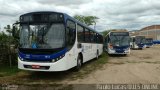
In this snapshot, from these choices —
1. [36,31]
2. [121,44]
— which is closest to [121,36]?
[121,44]

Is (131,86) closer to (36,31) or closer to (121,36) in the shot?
(36,31)

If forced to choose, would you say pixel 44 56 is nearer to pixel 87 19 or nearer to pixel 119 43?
pixel 119 43

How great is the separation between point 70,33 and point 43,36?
1.49 m

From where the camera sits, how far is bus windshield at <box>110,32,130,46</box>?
976 inches

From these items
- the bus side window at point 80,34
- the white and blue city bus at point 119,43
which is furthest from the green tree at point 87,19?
the bus side window at point 80,34

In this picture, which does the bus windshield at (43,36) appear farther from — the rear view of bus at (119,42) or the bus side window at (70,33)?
the rear view of bus at (119,42)

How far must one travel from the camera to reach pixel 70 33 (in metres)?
11.1

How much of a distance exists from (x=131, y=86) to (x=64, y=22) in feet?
13.6

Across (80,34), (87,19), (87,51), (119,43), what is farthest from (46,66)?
(87,19)

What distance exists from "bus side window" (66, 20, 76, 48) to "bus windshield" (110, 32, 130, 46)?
13.4 m

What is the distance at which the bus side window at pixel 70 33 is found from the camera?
1073cm

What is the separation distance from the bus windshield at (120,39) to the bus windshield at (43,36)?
15195mm

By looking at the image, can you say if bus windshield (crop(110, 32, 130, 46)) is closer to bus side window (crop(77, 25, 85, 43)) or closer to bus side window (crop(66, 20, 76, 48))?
bus side window (crop(77, 25, 85, 43))

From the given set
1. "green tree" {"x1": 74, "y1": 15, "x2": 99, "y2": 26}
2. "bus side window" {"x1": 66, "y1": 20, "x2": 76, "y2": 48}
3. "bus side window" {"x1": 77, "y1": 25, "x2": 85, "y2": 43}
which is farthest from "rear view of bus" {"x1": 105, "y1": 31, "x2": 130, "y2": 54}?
"green tree" {"x1": 74, "y1": 15, "x2": 99, "y2": 26}
